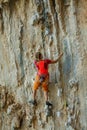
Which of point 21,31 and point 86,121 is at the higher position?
point 21,31

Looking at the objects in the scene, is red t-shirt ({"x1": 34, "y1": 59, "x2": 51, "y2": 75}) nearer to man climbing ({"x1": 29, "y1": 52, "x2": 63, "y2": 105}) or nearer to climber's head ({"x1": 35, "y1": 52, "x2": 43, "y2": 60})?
man climbing ({"x1": 29, "y1": 52, "x2": 63, "y2": 105})

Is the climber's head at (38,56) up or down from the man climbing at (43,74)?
up

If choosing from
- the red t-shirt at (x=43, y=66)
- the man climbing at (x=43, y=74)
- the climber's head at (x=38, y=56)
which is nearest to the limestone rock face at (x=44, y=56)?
the climber's head at (x=38, y=56)

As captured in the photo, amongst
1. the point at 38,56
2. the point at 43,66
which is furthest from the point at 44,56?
the point at 43,66

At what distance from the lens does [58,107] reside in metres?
8.53

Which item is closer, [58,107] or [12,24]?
[58,107]

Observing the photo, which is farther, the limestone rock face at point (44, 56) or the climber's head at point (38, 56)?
the climber's head at point (38, 56)

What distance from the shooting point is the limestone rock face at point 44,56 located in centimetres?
823

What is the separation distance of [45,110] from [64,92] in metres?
0.63

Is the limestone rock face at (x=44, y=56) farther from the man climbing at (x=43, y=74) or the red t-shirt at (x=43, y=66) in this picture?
the red t-shirt at (x=43, y=66)

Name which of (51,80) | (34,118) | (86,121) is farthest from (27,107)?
(86,121)

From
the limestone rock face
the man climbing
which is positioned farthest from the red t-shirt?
the limestone rock face

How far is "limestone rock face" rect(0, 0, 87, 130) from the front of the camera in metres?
8.23

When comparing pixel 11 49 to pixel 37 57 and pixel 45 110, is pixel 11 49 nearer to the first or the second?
pixel 37 57
